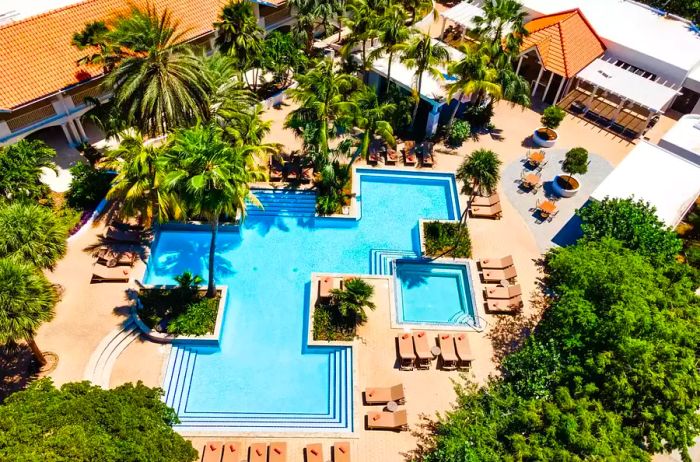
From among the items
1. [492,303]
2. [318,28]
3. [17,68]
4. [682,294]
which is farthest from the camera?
[318,28]

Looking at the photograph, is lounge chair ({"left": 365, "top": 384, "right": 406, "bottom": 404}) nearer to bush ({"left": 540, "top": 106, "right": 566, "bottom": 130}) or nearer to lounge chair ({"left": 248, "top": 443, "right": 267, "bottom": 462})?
lounge chair ({"left": 248, "top": 443, "right": 267, "bottom": 462})

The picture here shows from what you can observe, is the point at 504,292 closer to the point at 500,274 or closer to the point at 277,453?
the point at 500,274

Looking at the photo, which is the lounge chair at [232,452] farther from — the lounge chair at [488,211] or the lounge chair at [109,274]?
the lounge chair at [488,211]

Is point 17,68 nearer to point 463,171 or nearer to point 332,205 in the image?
point 332,205

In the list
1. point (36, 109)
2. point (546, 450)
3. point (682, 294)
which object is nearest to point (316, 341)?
→ point (546, 450)

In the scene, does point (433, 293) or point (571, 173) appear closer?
point (433, 293)

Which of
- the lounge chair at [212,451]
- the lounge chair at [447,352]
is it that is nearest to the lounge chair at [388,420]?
the lounge chair at [447,352]

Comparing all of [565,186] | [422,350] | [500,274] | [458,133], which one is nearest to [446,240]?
[500,274]

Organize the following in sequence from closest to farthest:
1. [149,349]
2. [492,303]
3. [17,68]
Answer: [149,349]
[492,303]
[17,68]
